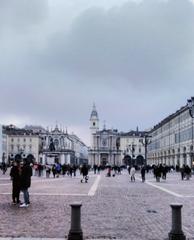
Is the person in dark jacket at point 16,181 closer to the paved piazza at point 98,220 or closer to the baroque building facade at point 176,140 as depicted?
the paved piazza at point 98,220

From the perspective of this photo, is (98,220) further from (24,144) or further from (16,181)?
(24,144)

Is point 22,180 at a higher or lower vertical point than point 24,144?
lower

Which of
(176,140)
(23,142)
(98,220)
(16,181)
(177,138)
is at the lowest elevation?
(98,220)

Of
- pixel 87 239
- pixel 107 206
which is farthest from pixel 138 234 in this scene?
pixel 107 206

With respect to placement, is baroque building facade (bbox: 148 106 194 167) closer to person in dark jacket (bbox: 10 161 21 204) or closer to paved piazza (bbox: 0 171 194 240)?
person in dark jacket (bbox: 10 161 21 204)

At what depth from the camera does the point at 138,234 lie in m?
12.0

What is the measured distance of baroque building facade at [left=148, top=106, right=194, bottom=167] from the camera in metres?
91.9

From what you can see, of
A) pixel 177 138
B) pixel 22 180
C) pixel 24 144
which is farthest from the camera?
pixel 24 144

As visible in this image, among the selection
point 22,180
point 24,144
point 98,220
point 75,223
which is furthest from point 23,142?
point 75,223

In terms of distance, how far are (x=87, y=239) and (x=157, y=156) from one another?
131 metres

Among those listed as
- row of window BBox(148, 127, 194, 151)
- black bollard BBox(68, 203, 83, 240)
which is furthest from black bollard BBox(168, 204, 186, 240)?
row of window BBox(148, 127, 194, 151)

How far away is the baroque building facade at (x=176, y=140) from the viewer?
91.9m

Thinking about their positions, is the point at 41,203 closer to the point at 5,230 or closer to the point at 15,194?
the point at 15,194

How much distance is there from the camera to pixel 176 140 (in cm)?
10788
